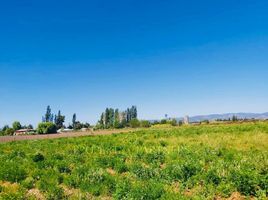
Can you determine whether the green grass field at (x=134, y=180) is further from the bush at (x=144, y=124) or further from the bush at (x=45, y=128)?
the bush at (x=144, y=124)

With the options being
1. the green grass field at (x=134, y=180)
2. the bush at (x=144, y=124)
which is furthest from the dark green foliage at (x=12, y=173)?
the bush at (x=144, y=124)

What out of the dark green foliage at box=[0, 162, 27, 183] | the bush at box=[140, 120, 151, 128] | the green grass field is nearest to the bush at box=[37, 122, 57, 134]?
the bush at box=[140, 120, 151, 128]

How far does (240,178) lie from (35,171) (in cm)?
942

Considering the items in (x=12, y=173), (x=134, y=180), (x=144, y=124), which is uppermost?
(x=144, y=124)

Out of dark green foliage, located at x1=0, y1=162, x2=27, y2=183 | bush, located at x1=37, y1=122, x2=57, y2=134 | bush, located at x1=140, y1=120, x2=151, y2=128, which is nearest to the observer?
dark green foliage, located at x1=0, y1=162, x2=27, y2=183

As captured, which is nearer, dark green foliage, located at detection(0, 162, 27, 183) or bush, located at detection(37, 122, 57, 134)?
dark green foliage, located at detection(0, 162, 27, 183)

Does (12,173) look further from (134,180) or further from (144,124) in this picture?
(144,124)

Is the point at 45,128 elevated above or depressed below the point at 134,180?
above

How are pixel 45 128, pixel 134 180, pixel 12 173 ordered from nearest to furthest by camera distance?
pixel 134 180
pixel 12 173
pixel 45 128

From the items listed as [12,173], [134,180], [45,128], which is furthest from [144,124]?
[134,180]

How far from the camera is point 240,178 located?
10734 mm

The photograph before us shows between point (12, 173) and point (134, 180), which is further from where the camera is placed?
point (12, 173)

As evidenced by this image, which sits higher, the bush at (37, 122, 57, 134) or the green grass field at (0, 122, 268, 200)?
the bush at (37, 122, 57, 134)

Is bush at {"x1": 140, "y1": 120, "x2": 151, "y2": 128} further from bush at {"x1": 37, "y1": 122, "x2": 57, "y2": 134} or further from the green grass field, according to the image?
the green grass field
